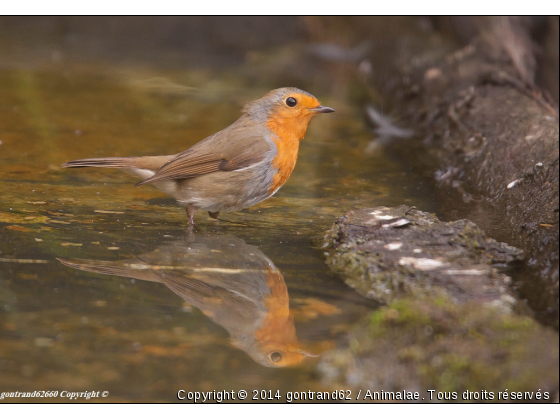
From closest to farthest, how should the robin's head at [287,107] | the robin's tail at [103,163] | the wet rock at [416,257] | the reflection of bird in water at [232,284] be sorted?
the reflection of bird in water at [232,284]
the wet rock at [416,257]
the robin's tail at [103,163]
the robin's head at [287,107]

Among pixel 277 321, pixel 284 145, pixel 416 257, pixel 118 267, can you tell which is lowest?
pixel 277 321

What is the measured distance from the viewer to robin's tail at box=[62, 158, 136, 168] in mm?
4852

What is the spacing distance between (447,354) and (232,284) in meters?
1.33

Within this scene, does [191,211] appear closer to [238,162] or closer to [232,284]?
[238,162]

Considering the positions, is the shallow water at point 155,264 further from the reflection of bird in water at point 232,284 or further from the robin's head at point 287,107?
the robin's head at point 287,107

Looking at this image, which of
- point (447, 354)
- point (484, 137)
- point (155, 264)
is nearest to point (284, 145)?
point (155, 264)

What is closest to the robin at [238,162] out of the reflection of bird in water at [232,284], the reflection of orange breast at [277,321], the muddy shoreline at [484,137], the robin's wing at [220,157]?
the robin's wing at [220,157]

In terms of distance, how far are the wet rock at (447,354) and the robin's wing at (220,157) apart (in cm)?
188

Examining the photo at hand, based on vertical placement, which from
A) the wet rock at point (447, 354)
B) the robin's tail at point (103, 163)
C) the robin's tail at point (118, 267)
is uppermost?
the robin's tail at point (103, 163)

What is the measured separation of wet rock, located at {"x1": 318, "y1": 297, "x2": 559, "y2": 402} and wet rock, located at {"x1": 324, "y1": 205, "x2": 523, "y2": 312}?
0.25 metres

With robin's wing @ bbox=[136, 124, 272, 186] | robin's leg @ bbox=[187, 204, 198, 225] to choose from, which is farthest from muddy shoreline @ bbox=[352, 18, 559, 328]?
robin's leg @ bbox=[187, 204, 198, 225]

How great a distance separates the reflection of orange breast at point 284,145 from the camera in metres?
4.80

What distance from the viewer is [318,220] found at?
494 cm

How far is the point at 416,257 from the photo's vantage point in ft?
12.6
